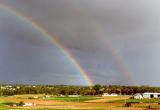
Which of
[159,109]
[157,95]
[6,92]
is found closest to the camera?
[159,109]

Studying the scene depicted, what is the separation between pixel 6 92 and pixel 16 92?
720 cm

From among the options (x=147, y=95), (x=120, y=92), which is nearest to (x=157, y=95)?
(x=147, y=95)

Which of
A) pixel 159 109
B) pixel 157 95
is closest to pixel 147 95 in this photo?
pixel 157 95

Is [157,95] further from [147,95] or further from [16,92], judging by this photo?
[16,92]

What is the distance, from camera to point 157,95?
478 feet

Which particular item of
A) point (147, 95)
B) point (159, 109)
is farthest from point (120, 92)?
point (159, 109)

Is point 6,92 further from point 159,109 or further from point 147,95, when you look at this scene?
point 159,109

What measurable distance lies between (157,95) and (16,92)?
278 ft

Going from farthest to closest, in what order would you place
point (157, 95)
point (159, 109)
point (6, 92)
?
point (6, 92)
point (157, 95)
point (159, 109)

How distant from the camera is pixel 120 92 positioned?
7835 inches

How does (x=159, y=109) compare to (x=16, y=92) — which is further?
(x=16, y=92)

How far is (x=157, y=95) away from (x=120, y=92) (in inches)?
2137

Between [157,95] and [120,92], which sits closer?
[157,95]

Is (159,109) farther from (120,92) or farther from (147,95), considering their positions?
(120,92)
